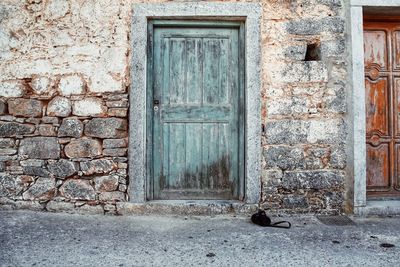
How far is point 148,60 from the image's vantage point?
3357 millimetres

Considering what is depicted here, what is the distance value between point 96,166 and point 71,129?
43 cm

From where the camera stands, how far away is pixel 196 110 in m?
3.38

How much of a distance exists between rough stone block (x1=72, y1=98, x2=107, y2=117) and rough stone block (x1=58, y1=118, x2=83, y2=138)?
0.27 feet

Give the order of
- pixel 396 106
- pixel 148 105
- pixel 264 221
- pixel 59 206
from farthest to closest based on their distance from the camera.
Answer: pixel 396 106, pixel 148 105, pixel 59 206, pixel 264 221

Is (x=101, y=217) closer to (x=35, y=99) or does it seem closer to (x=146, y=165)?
(x=146, y=165)

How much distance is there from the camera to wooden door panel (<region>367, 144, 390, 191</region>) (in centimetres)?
348

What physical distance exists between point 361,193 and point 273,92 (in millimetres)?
1287

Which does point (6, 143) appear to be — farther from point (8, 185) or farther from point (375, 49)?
point (375, 49)

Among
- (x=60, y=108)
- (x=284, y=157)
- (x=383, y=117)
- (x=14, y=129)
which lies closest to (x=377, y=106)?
(x=383, y=117)

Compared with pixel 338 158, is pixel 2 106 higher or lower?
higher

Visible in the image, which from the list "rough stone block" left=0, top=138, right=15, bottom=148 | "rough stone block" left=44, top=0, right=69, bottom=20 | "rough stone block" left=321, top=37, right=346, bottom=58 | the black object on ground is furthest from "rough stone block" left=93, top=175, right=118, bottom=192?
"rough stone block" left=321, top=37, right=346, bottom=58

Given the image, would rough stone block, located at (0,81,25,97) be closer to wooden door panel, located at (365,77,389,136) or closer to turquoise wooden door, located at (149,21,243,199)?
turquoise wooden door, located at (149,21,243,199)

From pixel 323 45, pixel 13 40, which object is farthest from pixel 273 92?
pixel 13 40

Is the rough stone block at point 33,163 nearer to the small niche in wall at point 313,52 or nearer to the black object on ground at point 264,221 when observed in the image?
the black object on ground at point 264,221
